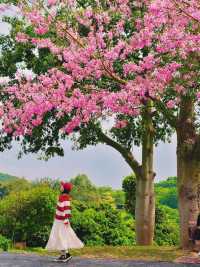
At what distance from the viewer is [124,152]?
2547 cm

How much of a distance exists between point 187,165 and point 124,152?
6.01 metres

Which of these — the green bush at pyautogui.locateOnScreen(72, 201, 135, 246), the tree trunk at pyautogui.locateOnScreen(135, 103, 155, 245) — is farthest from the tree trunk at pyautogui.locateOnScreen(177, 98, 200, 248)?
the green bush at pyautogui.locateOnScreen(72, 201, 135, 246)

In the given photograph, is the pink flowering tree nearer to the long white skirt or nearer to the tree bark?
the long white skirt

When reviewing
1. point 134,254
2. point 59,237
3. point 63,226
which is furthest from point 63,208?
point 134,254

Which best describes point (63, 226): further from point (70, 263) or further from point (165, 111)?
point (165, 111)

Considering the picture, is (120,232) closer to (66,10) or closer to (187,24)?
(66,10)

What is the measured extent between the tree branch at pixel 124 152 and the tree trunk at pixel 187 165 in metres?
5.41

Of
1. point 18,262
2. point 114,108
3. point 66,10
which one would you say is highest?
point 66,10

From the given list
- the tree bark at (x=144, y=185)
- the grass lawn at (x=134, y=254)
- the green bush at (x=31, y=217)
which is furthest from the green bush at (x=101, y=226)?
the grass lawn at (x=134, y=254)

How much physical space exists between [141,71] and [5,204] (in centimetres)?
1131

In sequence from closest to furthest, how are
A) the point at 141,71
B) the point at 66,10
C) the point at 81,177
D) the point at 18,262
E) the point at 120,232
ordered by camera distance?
the point at 18,262 < the point at 141,71 < the point at 66,10 < the point at 120,232 < the point at 81,177

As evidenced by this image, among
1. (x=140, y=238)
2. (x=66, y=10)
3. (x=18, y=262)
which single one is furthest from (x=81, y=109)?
(x=140, y=238)

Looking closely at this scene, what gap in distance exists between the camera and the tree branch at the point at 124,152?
83.0 feet

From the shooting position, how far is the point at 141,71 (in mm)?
17188
